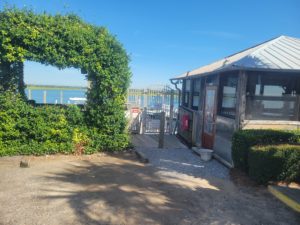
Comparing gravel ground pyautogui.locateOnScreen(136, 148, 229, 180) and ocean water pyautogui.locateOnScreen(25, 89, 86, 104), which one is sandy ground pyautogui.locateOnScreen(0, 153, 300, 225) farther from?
ocean water pyautogui.locateOnScreen(25, 89, 86, 104)

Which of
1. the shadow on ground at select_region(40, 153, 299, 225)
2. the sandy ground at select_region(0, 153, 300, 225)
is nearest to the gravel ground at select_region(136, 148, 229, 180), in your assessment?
the sandy ground at select_region(0, 153, 300, 225)

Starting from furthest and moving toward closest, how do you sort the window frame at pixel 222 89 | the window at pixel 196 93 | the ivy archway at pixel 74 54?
the window at pixel 196 93 → the window frame at pixel 222 89 → the ivy archway at pixel 74 54

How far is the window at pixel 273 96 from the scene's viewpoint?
295 inches

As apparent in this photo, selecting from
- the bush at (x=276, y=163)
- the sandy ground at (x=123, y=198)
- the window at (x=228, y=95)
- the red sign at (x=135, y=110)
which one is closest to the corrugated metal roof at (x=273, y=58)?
the window at (x=228, y=95)

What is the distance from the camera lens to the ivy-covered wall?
24.3 ft

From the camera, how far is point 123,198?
518 cm

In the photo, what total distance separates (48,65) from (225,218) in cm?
623

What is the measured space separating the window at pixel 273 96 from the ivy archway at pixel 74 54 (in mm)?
3793

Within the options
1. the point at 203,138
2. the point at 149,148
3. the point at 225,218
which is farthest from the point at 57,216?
the point at 203,138

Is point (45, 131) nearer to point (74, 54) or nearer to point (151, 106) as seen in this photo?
point (74, 54)

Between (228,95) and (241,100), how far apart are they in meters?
1.14

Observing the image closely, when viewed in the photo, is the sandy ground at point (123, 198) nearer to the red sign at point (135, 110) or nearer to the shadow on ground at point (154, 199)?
the shadow on ground at point (154, 199)

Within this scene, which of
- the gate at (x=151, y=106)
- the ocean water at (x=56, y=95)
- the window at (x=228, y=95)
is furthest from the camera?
the gate at (x=151, y=106)

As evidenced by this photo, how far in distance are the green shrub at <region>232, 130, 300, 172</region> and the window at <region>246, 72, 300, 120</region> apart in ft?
2.39
